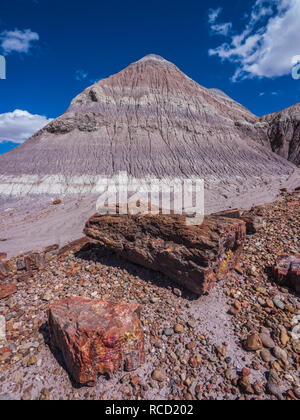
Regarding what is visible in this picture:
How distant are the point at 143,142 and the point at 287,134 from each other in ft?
70.2

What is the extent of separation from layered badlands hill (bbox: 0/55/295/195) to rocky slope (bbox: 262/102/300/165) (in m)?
1.31

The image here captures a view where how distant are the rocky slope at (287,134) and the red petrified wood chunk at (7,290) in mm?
32876

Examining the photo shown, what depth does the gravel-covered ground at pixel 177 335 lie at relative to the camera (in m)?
2.23

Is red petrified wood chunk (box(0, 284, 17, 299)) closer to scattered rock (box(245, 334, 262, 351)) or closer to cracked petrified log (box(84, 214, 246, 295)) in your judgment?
cracked petrified log (box(84, 214, 246, 295))

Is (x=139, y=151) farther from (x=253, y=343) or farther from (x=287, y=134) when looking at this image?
(x=287, y=134)

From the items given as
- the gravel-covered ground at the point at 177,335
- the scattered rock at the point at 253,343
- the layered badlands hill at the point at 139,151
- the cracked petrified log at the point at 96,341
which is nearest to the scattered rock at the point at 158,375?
the gravel-covered ground at the point at 177,335

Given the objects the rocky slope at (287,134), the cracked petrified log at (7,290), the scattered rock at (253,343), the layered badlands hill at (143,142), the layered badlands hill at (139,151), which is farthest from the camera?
the rocky slope at (287,134)

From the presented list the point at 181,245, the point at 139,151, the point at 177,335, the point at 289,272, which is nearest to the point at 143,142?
the point at 139,151

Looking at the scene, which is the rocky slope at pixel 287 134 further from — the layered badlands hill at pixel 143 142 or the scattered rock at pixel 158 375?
the scattered rock at pixel 158 375

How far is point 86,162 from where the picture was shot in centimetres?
2038

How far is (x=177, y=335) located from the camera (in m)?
2.81

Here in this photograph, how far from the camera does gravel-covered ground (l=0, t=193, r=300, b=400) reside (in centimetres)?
223

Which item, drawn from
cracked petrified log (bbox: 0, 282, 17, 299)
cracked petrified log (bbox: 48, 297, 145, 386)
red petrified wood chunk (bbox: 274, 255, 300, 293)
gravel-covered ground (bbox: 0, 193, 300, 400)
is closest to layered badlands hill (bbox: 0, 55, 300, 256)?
cracked petrified log (bbox: 0, 282, 17, 299)
